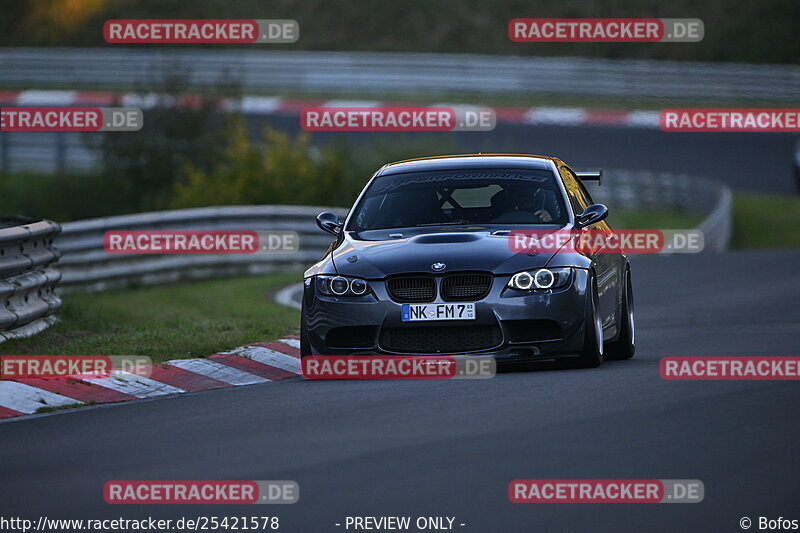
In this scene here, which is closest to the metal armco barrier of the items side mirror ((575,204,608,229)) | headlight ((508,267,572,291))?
side mirror ((575,204,608,229))

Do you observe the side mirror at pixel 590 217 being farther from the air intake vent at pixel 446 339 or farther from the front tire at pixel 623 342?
the air intake vent at pixel 446 339

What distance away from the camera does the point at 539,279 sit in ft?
34.6

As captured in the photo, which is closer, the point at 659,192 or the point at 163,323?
the point at 163,323

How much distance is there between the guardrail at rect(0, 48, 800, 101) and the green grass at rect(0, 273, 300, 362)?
71.9 ft

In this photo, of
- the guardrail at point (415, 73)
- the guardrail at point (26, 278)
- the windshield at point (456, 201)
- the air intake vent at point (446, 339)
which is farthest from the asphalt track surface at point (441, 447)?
the guardrail at point (415, 73)

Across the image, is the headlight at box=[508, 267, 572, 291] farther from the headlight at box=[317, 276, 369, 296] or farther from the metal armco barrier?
the metal armco barrier

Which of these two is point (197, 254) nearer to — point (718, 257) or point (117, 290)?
point (117, 290)

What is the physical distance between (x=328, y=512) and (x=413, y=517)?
1.16 ft

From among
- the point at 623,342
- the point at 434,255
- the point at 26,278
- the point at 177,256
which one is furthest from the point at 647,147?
the point at 434,255

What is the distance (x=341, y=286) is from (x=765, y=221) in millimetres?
20359

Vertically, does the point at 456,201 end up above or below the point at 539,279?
above

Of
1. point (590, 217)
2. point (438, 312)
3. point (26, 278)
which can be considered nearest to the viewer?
point (438, 312)

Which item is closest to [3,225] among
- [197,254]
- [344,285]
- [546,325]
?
[344,285]

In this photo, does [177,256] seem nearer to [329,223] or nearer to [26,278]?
[26,278]
